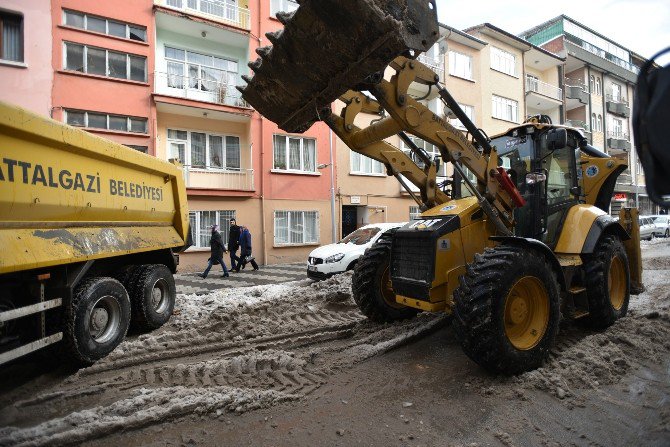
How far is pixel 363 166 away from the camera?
19109 mm

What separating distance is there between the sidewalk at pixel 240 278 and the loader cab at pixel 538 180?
7.39 meters

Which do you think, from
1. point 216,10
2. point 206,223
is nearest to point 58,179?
point 206,223

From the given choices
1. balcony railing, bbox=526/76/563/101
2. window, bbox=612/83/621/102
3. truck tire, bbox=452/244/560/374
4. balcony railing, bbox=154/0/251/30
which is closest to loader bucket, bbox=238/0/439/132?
truck tire, bbox=452/244/560/374

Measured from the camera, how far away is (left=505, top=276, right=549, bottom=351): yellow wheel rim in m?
4.13

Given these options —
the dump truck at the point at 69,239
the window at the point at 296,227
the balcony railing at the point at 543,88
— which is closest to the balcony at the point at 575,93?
the balcony railing at the point at 543,88

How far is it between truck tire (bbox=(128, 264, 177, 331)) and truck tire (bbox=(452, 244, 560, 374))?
14.4 feet

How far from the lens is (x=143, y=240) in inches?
232

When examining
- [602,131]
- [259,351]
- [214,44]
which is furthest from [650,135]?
[602,131]

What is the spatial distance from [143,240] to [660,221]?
30.7m

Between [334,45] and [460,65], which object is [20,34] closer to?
[334,45]

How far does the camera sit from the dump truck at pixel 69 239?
376 centimetres

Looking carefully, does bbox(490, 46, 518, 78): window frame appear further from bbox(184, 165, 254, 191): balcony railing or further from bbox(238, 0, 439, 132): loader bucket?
bbox(238, 0, 439, 132): loader bucket

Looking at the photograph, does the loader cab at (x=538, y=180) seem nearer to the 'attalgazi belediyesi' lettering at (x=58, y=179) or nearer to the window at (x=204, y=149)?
the 'attalgazi belediyesi' lettering at (x=58, y=179)

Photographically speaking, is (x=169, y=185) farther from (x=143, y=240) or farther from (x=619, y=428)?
(x=619, y=428)
